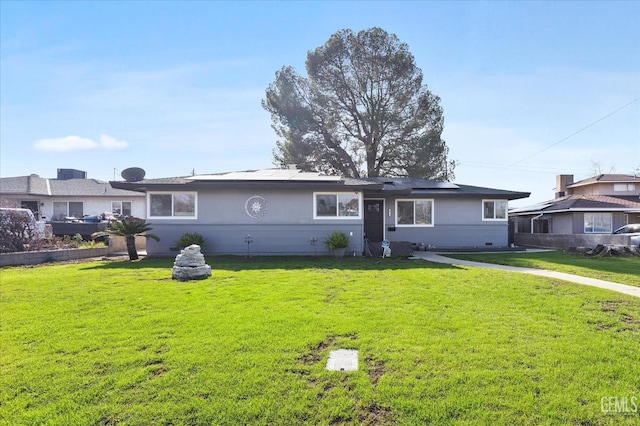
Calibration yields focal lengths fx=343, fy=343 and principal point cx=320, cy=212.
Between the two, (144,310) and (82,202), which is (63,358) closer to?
(144,310)

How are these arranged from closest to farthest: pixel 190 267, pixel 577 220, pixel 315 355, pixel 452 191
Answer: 1. pixel 315 355
2. pixel 190 267
3. pixel 452 191
4. pixel 577 220

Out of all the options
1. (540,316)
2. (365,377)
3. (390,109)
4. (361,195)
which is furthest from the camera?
(390,109)

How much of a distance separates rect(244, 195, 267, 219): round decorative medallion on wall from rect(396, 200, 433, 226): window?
20.5 feet

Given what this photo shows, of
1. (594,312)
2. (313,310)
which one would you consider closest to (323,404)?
(313,310)

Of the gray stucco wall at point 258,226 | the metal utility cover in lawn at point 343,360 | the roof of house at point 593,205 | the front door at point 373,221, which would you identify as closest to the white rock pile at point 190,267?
the gray stucco wall at point 258,226

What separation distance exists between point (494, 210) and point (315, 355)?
573 inches

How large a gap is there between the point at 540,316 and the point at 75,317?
261 inches

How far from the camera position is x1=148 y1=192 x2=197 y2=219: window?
12.7 metres

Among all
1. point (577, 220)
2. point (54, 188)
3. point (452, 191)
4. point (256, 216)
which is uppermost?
point (54, 188)

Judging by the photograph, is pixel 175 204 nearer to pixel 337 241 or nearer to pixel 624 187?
pixel 337 241

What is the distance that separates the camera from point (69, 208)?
2369cm

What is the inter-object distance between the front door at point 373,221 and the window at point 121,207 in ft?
58.6

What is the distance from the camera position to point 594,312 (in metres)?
4.99

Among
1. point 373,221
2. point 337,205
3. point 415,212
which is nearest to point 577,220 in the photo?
point 415,212
